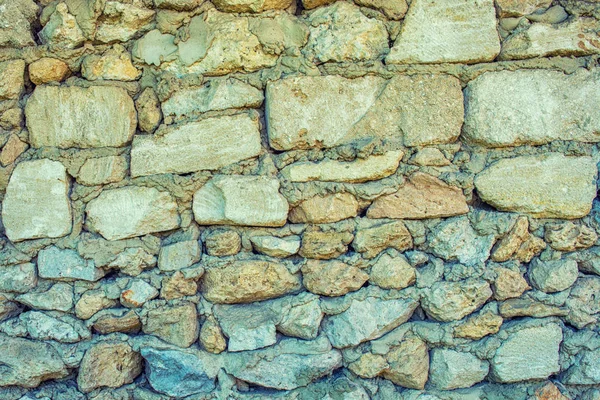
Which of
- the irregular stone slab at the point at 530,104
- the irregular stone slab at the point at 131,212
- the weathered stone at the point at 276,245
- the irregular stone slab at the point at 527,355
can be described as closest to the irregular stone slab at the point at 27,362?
the irregular stone slab at the point at 131,212

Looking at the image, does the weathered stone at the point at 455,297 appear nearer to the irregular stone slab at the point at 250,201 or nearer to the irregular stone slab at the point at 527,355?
the irregular stone slab at the point at 527,355

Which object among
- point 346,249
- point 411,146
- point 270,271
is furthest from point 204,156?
point 411,146

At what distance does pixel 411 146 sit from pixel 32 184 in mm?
1355

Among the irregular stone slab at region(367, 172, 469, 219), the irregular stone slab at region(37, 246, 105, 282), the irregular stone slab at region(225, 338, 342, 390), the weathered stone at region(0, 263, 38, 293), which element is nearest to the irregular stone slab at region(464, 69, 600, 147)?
the irregular stone slab at region(367, 172, 469, 219)

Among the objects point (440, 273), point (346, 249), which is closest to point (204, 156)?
point (346, 249)

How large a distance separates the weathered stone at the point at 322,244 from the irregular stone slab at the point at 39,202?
0.85m

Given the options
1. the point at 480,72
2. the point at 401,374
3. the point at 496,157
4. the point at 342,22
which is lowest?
the point at 401,374

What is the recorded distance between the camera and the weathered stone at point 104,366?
1.88 m

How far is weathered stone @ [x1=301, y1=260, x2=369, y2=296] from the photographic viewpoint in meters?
1.90

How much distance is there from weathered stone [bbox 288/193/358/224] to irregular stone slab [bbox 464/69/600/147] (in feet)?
1.75

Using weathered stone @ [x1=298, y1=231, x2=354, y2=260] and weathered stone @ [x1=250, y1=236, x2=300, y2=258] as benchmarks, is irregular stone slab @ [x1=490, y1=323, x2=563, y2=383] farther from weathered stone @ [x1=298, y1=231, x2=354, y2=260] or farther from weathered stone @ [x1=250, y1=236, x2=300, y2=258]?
weathered stone @ [x1=250, y1=236, x2=300, y2=258]

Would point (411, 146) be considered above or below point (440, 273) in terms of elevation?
above

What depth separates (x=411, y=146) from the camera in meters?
1.92

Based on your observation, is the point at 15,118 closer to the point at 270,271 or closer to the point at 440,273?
the point at 270,271
